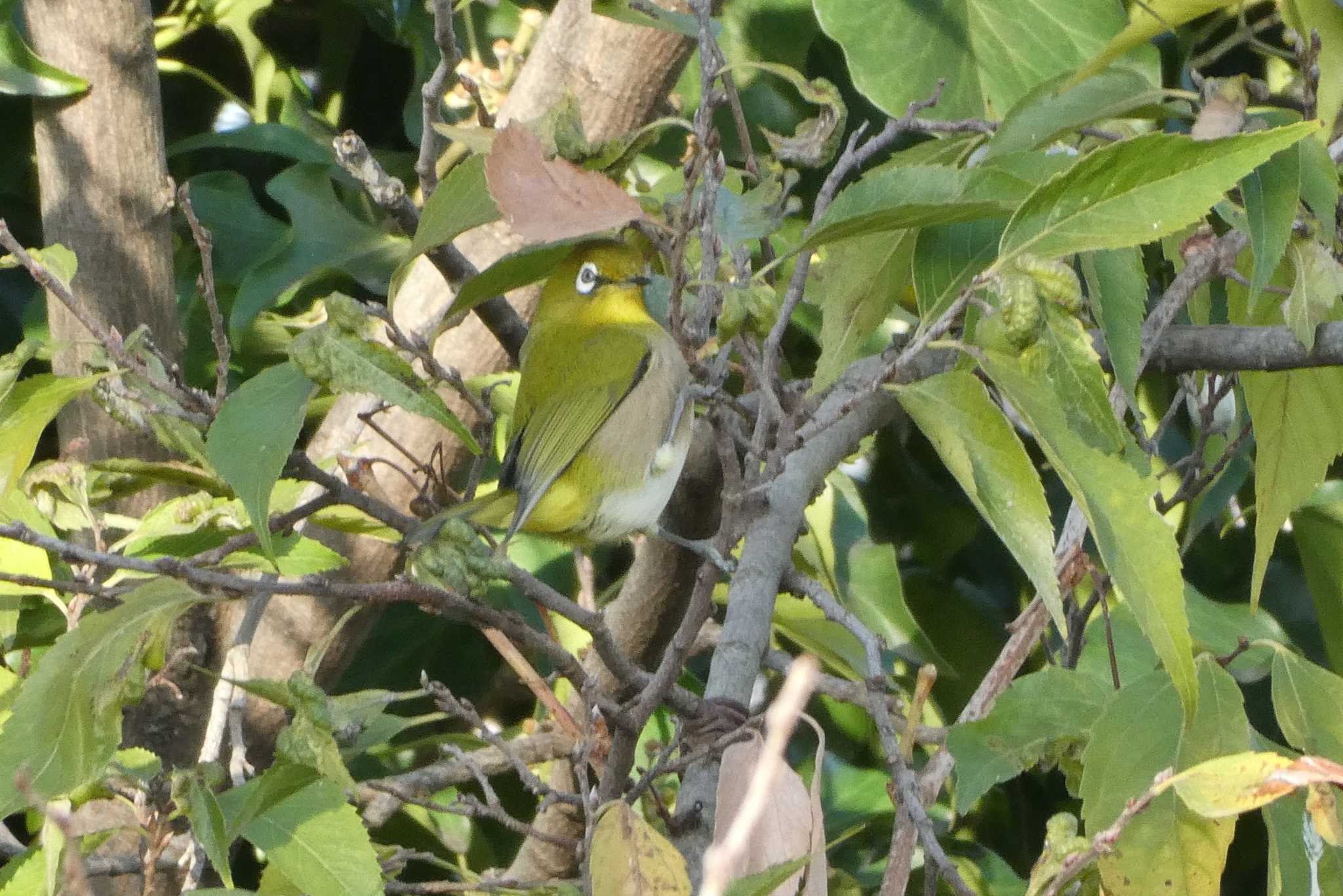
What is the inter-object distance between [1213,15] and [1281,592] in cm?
92

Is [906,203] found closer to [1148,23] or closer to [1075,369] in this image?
[1075,369]

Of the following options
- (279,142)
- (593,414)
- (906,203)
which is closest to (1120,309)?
(906,203)

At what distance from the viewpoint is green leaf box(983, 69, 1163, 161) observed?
105 cm

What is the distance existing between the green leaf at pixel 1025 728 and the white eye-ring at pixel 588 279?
89cm

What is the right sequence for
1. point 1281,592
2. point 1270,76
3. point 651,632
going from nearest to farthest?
1. point 651,632
2. point 1281,592
3. point 1270,76

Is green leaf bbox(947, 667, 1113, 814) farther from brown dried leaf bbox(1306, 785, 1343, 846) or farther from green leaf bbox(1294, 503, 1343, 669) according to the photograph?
green leaf bbox(1294, 503, 1343, 669)

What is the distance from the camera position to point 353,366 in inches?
32.7

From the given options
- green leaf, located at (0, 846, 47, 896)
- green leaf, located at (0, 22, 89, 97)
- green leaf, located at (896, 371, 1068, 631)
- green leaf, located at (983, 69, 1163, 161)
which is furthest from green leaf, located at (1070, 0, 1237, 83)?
green leaf, located at (0, 22, 89, 97)

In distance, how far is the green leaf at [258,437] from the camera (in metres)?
0.77

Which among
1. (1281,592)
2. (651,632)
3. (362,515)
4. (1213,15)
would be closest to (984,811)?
(1281,592)

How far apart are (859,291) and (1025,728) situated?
0.35 m

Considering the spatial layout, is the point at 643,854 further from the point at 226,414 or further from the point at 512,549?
the point at 512,549

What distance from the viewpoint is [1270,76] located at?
2.31 m

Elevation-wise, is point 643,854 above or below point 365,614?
above
